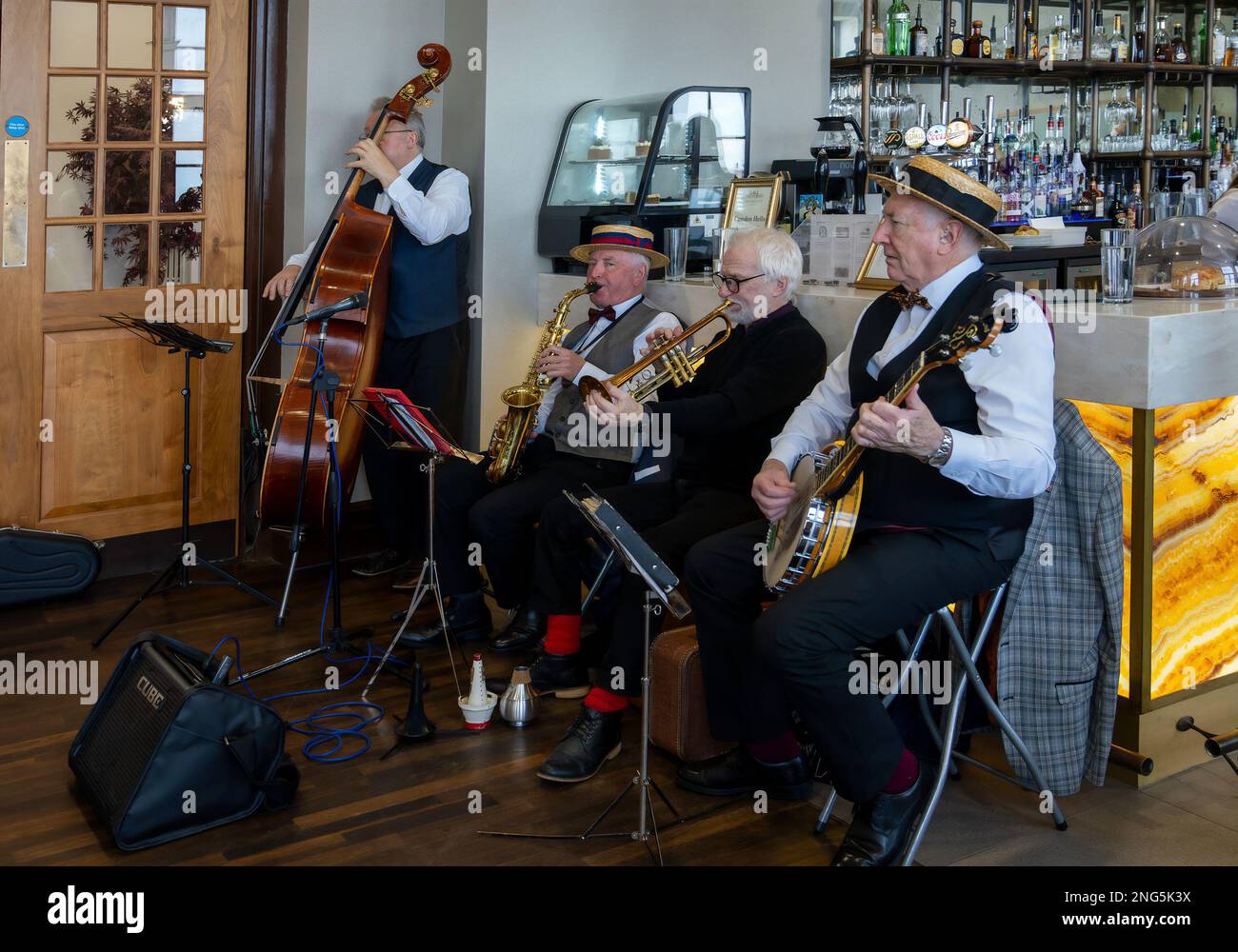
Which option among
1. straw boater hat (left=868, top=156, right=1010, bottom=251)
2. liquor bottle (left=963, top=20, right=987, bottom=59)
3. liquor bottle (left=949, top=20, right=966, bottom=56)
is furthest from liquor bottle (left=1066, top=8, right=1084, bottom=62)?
straw boater hat (left=868, top=156, right=1010, bottom=251)

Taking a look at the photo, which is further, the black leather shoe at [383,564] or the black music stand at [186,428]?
the black leather shoe at [383,564]

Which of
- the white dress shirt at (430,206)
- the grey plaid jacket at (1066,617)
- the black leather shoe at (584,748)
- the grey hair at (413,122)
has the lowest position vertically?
the black leather shoe at (584,748)

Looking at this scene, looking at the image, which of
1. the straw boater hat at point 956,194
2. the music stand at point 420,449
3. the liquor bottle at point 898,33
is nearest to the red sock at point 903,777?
the straw boater hat at point 956,194

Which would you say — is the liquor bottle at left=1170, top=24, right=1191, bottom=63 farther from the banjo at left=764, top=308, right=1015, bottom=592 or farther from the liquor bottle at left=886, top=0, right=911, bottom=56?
the banjo at left=764, top=308, right=1015, bottom=592

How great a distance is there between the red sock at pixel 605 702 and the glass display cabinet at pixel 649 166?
1867 mm

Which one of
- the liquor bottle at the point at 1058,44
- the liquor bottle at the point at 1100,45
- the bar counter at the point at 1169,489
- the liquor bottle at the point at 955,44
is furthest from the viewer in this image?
the liquor bottle at the point at 1100,45

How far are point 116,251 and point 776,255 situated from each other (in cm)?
248

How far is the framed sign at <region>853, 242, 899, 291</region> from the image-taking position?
3713 millimetres

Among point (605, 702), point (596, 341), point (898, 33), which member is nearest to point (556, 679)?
point (605, 702)

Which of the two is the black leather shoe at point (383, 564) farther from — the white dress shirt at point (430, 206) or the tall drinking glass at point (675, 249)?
the tall drinking glass at point (675, 249)

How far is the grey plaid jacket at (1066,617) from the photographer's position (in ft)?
9.04

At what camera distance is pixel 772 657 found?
2.51 meters

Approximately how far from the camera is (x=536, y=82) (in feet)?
15.6
